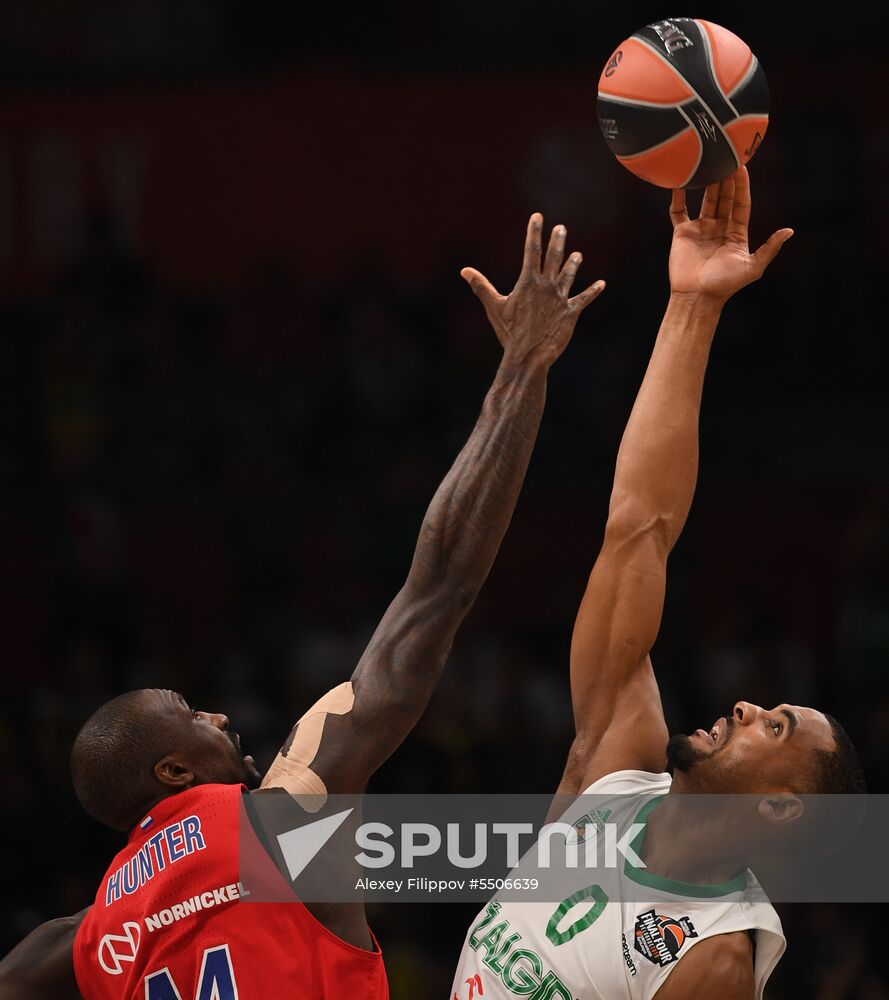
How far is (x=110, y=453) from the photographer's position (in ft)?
32.4

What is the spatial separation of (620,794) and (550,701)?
4.27 metres

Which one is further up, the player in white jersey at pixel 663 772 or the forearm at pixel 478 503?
the forearm at pixel 478 503

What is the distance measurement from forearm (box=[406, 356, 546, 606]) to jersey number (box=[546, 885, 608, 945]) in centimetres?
99

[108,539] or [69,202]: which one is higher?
[69,202]

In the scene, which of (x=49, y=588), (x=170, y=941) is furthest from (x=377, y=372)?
(x=170, y=941)

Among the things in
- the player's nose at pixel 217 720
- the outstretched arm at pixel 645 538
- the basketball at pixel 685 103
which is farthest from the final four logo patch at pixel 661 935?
the basketball at pixel 685 103

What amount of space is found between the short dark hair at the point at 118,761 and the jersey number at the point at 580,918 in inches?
44.3

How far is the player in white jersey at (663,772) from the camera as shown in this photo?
4129 millimetres

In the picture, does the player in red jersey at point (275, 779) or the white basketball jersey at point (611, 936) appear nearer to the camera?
the player in red jersey at point (275, 779)

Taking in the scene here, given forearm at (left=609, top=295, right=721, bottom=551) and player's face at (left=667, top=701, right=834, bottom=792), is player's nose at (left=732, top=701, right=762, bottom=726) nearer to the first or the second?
player's face at (left=667, top=701, right=834, bottom=792)

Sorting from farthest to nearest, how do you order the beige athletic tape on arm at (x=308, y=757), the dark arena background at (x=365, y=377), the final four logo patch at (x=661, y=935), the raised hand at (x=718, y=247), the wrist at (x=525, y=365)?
the dark arena background at (x=365, y=377)
the raised hand at (x=718, y=247)
the final four logo patch at (x=661, y=935)
the wrist at (x=525, y=365)
the beige athletic tape on arm at (x=308, y=757)

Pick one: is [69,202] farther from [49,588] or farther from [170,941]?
[170,941]

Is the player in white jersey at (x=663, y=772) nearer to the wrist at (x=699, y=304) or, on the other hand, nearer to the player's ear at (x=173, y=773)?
the wrist at (x=699, y=304)

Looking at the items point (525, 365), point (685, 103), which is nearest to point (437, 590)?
point (525, 365)
